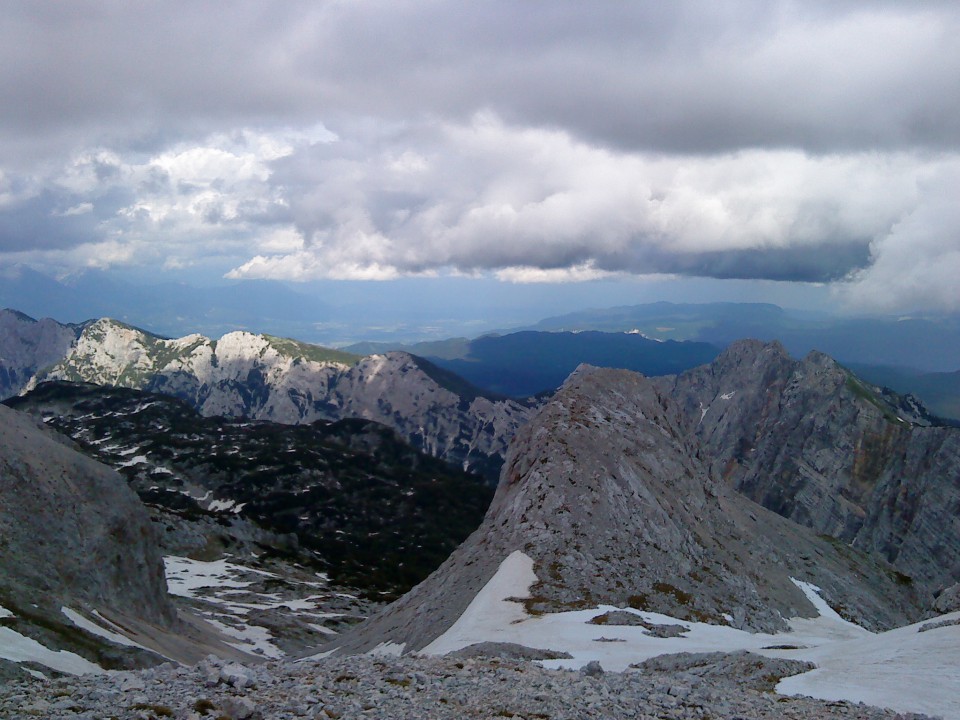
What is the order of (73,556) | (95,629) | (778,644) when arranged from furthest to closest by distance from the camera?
(73,556), (95,629), (778,644)

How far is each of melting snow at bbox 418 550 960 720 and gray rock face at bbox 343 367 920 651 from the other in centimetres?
321

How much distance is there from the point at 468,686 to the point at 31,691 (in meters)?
14.6

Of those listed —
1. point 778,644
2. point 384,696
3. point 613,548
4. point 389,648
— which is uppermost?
point 384,696

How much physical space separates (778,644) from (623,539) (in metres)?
28.8

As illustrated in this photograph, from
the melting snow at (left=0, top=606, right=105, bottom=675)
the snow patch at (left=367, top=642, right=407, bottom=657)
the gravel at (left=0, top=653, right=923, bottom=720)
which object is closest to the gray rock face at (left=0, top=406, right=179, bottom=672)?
the melting snow at (left=0, top=606, right=105, bottom=675)

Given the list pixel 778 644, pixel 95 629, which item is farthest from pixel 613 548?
pixel 95 629

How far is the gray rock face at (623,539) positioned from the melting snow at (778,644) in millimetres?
3213

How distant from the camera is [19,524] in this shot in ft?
234

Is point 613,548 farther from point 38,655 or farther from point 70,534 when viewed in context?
point 70,534

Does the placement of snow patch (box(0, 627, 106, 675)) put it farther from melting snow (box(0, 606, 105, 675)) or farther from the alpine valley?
the alpine valley

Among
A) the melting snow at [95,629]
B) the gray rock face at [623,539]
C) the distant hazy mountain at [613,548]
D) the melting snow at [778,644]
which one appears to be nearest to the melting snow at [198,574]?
the distant hazy mountain at [613,548]

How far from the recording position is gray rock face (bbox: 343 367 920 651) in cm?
7044

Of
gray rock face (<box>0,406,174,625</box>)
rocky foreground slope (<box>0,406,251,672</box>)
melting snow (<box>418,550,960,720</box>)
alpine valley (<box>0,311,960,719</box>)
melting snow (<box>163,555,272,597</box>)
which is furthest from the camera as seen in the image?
melting snow (<box>163,555,272,597</box>)

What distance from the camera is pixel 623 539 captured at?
254ft
